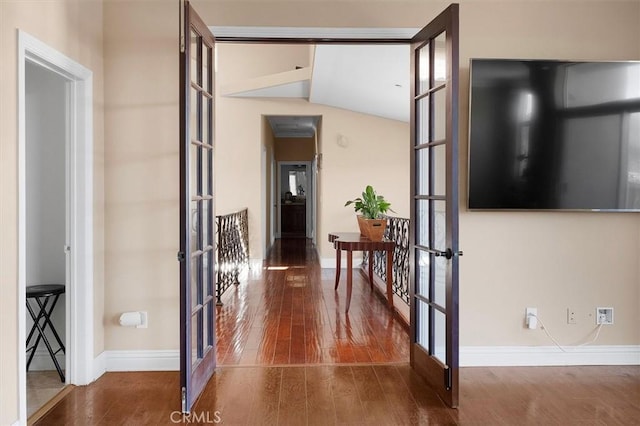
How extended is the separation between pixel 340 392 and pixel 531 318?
1.46 metres

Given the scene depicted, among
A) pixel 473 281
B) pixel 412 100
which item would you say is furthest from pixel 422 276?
pixel 412 100

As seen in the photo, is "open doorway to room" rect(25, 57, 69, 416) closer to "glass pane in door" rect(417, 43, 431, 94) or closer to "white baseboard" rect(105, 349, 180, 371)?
"white baseboard" rect(105, 349, 180, 371)

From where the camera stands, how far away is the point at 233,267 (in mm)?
6762

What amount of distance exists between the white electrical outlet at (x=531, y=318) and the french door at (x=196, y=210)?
2150mm

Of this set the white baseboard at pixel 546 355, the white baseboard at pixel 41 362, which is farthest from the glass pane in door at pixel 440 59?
the white baseboard at pixel 41 362

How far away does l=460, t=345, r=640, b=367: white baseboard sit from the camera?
3.52 m

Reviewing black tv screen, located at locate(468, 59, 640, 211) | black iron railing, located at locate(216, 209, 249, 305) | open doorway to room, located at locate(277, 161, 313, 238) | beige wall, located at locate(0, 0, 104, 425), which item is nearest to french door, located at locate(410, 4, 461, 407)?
black tv screen, located at locate(468, 59, 640, 211)

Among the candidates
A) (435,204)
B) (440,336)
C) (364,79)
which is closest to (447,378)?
(440,336)

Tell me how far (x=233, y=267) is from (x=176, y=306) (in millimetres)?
3326

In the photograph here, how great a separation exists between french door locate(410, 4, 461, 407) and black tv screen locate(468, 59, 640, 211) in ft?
1.17

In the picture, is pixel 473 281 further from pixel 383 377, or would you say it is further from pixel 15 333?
pixel 15 333

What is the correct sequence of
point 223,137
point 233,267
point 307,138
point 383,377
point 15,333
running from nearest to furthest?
point 15,333
point 383,377
point 233,267
point 223,137
point 307,138

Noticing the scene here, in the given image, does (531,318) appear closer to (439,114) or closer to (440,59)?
(439,114)

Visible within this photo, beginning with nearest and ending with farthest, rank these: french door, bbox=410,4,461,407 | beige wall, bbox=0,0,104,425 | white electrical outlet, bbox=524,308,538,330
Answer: beige wall, bbox=0,0,104,425, french door, bbox=410,4,461,407, white electrical outlet, bbox=524,308,538,330
